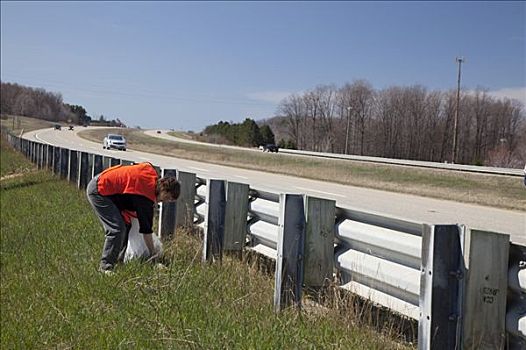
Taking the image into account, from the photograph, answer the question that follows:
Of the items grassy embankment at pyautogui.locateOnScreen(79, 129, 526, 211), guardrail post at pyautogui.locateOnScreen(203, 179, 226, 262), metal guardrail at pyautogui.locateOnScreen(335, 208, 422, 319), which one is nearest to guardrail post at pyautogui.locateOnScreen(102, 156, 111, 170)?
grassy embankment at pyautogui.locateOnScreen(79, 129, 526, 211)

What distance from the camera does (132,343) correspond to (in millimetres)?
4656

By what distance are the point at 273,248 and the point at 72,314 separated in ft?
6.44

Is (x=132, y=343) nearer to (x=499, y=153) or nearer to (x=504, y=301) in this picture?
(x=504, y=301)

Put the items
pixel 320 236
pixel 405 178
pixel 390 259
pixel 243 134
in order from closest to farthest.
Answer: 1. pixel 390 259
2. pixel 320 236
3. pixel 405 178
4. pixel 243 134

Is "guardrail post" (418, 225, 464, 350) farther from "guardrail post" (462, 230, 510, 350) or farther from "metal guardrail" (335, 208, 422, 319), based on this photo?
"metal guardrail" (335, 208, 422, 319)

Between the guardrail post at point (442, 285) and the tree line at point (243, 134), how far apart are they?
261 ft

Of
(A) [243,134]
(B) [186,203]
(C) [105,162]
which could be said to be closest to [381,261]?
(B) [186,203]

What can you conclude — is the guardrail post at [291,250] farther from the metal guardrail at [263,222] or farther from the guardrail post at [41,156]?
the guardrail post at [41,156]

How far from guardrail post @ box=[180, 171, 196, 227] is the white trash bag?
→ 4.97ft

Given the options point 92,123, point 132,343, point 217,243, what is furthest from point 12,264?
point 92,123

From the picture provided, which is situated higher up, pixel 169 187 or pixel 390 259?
pixel 169 187

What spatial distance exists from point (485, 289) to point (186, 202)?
571 centimetres

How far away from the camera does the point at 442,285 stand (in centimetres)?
369

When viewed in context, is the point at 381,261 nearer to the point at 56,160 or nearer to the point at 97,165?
the point at 97,165
